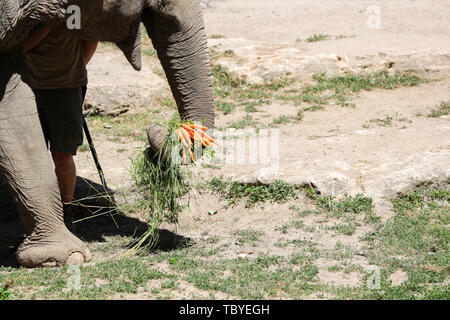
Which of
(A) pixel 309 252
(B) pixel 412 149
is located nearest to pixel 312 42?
(B) pixel 412 149

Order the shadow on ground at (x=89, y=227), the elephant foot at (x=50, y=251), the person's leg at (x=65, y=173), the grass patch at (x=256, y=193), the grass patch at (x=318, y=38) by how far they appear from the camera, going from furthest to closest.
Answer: the grass patch at (x=318, y=38) → the grass patch at (x=256, y=193) → the person's leg at (x=65, y=173) → the shadow on ground at (x=89, y=227) → the elephant foot at (x=50, y=251)

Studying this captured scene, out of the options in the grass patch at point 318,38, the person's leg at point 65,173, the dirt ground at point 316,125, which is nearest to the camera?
the dirt ground at point 316,125

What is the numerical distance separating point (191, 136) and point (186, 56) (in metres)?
0.60

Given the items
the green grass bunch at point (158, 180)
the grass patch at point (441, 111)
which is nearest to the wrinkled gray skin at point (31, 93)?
the green grass bunch at point (158, 180)

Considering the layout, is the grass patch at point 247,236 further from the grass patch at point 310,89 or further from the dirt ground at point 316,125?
the grass patch at point 310,89

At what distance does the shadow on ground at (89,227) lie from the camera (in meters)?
6.05

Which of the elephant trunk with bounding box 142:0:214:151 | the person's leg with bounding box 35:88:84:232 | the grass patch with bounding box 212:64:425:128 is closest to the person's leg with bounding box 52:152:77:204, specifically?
the person's leg with bounding box 35:88:84:232

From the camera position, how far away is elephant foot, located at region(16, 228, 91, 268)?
18.0 ft

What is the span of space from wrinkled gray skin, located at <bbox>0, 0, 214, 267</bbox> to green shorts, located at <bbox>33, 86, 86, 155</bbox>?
23.9 inches

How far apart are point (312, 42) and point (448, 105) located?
3.43m

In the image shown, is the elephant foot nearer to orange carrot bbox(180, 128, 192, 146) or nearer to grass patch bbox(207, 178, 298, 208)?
orange carrot bbox(180, 128, 192, 146)

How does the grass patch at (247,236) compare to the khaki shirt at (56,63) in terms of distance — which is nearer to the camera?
the khaki shirt at (56,63)

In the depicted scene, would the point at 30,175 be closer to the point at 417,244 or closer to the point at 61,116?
the point at 61,116

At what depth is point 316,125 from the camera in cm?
885
